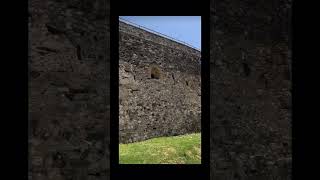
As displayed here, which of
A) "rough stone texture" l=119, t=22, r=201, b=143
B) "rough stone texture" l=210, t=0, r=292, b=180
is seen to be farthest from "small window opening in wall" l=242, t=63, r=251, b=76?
"rough stone texture" l=119, t=22, r=201, b=143

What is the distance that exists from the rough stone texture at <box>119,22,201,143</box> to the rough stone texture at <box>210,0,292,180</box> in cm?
917

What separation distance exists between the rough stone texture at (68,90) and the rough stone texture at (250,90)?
115 centimetres

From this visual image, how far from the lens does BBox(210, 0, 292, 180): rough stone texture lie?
12.9ft

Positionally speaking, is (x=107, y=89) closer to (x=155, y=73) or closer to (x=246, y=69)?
(x=246, y=69)

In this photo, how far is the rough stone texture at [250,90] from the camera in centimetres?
392

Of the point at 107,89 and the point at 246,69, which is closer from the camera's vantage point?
the point at 107,89

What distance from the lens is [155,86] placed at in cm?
1566

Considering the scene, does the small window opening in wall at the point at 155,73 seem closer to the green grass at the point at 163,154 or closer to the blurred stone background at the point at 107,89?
the green grass at the point at 163,154

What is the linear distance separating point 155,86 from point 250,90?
11736 millimetres


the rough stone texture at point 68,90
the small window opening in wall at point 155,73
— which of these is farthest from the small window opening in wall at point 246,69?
the small window opening in wall at point 155,73

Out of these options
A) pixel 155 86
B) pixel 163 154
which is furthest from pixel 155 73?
pixel 163 154

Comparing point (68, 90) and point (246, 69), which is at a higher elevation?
point (246, 69)
